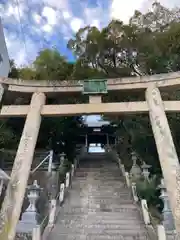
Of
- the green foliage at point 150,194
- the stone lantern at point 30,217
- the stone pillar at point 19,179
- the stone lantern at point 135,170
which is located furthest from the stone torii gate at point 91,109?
the stone lantern at point 135,170

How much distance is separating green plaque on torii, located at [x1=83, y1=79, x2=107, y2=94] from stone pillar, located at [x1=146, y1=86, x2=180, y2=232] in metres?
1.37

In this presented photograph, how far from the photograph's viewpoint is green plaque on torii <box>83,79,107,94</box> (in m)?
8.55

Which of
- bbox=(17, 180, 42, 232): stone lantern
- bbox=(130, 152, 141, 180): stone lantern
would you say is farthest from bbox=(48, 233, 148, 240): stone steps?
bbox=(130, 152, 141, 180): stone lantern

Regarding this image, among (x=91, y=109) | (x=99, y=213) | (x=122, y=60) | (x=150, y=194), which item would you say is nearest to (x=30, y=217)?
(x=99, y=213)

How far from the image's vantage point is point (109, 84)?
8789mm

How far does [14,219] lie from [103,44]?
11.7 metres

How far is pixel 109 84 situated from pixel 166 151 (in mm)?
2983

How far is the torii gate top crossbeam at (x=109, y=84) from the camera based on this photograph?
28.3ft

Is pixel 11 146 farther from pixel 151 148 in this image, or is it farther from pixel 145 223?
pixel 145 223

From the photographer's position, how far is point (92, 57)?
16.0m

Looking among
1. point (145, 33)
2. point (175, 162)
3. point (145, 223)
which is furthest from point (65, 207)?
point (145, 33)

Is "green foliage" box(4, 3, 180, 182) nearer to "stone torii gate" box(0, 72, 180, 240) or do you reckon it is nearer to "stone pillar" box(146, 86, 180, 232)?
"stone torii gate" box(0, 72, 180, 240)

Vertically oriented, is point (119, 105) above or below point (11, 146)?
below

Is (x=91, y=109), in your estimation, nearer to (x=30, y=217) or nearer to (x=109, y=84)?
(x=109, y=84)
